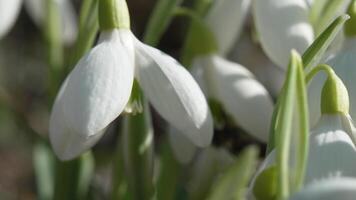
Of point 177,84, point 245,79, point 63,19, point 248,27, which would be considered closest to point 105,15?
point 177,84

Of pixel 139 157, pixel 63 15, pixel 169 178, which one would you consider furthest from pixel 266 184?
pixel 63 15

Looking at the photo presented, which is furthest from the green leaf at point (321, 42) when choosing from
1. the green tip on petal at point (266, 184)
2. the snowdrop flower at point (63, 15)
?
the snowdrop flower at point (63, 15)

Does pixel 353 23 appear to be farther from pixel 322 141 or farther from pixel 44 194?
pixel 44 194

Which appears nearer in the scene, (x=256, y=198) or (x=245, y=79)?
(x=256, y=198)

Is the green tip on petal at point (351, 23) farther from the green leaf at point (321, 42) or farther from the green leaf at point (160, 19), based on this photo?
the green leaf at point (160, 19)

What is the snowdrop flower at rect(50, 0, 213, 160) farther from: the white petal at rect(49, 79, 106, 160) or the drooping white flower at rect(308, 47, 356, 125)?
the drooping white flower at rect(308, 47, 356, 125)
